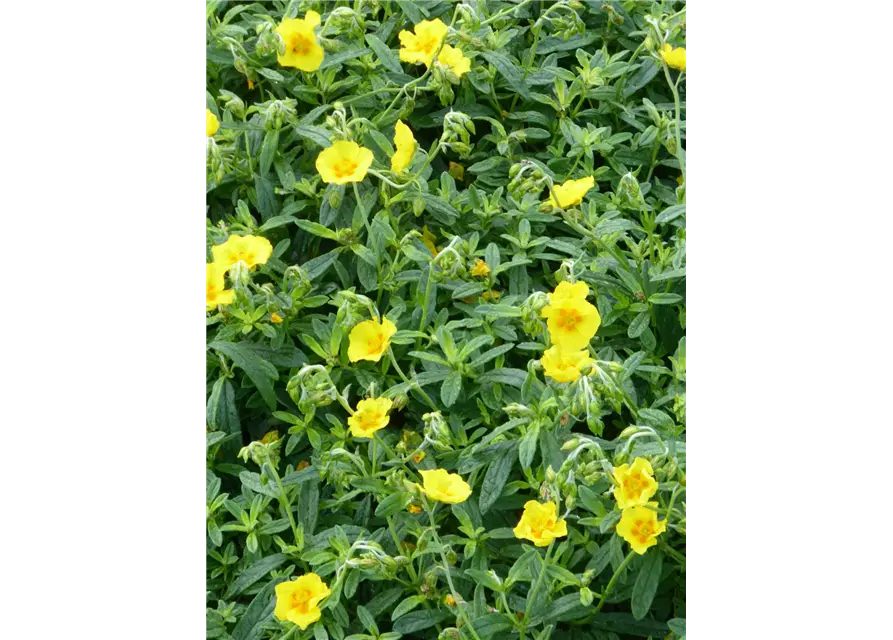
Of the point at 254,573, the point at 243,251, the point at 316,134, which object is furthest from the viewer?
the point at 316,134

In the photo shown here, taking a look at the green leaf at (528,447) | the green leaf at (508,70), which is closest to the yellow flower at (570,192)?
the green leaf at (508,70)

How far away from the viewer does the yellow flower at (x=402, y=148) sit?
4.65 feet

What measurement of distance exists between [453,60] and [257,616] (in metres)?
0.81

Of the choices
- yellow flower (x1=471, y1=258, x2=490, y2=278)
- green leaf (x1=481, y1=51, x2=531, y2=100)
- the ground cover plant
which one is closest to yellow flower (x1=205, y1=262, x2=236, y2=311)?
the ground cover plant

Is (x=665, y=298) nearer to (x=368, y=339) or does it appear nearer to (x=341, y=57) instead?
(x=368, y=339)

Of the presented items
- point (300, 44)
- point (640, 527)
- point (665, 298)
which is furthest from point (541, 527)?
point (300, 44)

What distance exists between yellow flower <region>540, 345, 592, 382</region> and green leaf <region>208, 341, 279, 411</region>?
367 millimetres

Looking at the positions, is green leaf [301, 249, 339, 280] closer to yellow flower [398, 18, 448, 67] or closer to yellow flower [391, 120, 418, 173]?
yellow flower [391, 120, 418, 173]

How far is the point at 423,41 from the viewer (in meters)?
1.48

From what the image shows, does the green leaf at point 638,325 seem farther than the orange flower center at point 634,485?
Yes

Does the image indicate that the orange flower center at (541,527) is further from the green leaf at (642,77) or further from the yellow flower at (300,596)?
→ the green leaf at (642,77)

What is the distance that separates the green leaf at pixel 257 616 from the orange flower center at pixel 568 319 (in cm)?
46
